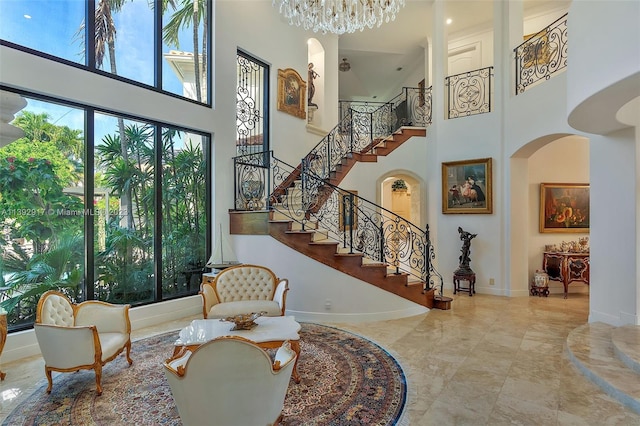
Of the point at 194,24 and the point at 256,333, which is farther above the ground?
the point at 194,24

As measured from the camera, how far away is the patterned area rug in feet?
8.92

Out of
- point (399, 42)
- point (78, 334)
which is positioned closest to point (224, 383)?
point (78, 334)

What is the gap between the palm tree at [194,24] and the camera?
5766 millimetres

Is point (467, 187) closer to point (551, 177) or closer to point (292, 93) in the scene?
point (551, 177)

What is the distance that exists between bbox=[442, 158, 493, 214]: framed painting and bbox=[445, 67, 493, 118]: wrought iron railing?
1153 mm

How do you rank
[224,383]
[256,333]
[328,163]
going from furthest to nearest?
[328,163], [256,333], [224,383]

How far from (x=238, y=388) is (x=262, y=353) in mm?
261

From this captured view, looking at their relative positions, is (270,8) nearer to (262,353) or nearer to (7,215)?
(7,215)

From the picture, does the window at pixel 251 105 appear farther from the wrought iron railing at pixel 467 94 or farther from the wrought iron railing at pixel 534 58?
the wrought iron railing at pixel 534 58

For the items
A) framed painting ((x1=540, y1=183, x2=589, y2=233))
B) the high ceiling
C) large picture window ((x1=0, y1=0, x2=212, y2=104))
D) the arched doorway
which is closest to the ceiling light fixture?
the high ceiling

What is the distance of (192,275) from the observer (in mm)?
5984

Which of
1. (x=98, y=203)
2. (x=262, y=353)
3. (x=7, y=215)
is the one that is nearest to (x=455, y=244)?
(x=262, y=353)

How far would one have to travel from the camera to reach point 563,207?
23.4 feet

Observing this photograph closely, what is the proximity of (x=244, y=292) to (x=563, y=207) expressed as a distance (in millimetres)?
6743
